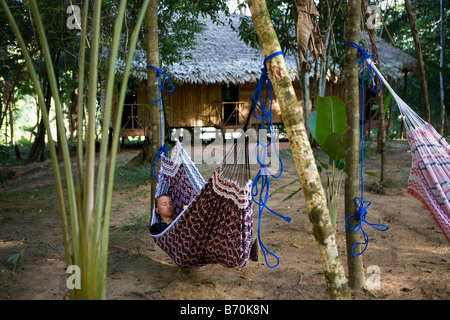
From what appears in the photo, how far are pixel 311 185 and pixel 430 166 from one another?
999 mm

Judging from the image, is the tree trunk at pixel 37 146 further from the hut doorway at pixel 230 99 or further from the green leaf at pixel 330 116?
the green leaf at pixel 330 116

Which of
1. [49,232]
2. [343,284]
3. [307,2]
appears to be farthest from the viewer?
[49,232]

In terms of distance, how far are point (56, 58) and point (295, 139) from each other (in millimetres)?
5554

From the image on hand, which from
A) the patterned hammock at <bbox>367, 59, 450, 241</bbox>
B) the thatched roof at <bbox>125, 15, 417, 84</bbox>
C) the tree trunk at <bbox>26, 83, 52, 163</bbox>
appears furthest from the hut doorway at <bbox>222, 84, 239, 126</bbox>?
the patterned hammock at <bbox>367, 59, 450, 241</bbox>

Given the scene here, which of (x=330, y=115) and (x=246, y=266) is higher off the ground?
(x=330, y=115)

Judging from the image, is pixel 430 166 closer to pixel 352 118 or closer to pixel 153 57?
pixel 352 118

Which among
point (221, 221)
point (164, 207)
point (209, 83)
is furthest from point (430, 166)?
point (209, 83)

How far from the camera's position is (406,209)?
3521mm

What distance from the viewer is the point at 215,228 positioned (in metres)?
2.00

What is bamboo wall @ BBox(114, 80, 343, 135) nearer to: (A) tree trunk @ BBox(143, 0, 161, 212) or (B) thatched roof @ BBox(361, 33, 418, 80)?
(B) thatched roof @ BBox(361, 33, 418, 80)

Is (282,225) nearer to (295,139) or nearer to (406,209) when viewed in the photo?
(406,209)

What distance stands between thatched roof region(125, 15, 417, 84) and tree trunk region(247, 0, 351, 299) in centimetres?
592
